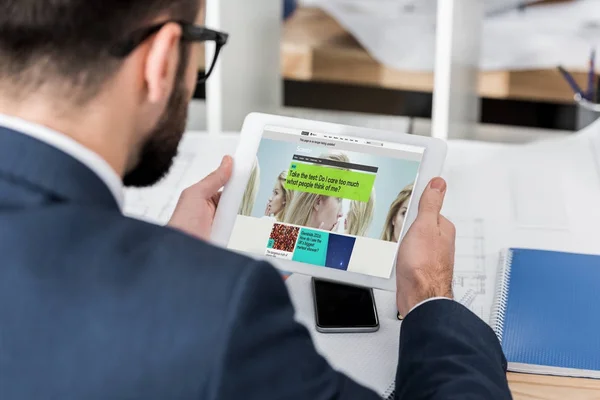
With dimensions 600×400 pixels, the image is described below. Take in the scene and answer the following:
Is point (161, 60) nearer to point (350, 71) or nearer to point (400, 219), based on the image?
point (400, 219)

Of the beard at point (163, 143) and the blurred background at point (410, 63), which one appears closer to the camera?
the beard at point (163, 143)

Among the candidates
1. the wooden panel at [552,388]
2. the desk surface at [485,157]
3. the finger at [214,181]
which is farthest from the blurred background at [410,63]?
the wooden panel at [552,388]

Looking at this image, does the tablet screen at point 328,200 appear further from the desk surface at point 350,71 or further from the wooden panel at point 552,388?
the desk surface at point 350,71

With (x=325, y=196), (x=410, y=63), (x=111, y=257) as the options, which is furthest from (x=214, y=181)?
(x=410, y=63)

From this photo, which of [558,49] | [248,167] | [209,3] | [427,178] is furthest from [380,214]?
[558,49]

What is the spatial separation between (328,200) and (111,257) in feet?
1.59

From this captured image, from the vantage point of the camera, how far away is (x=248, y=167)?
111cm

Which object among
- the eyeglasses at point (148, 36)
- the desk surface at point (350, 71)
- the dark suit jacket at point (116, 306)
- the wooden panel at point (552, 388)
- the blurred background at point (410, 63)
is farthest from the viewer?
the desk surface at point (350, 71)

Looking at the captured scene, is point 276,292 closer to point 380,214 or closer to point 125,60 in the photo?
point 125,60

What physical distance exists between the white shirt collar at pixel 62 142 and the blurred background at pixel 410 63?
999 mm

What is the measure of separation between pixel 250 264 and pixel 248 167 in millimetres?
497

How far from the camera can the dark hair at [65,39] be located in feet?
2.19

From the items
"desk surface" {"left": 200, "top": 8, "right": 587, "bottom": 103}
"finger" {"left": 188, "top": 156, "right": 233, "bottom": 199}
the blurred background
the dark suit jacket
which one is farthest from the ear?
"desk surface" {"left": 200, "top": 8, "right": 587, "bottom": 103}

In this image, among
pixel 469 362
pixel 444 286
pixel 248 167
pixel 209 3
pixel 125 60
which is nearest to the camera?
pixel 125 60
